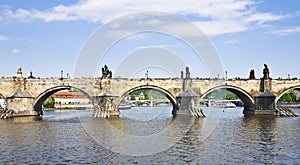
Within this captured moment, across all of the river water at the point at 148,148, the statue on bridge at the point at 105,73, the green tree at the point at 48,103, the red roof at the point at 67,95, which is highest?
the statue on bridge at the point at 105,73

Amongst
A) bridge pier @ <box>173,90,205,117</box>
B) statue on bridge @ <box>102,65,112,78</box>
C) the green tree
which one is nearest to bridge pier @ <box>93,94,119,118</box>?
statue on bridge @ <box>102,65,112,78</box>

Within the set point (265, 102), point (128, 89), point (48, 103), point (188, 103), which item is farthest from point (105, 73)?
point (48, 103)

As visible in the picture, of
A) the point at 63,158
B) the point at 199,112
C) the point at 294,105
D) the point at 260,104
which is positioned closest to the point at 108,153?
the point at 63,158

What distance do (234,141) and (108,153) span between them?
833 centimetres

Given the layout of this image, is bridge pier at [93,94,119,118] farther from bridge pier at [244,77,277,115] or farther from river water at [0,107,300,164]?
bridge pier at [244,77,277,115]

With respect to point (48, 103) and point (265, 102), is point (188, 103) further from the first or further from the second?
point (48, 103)

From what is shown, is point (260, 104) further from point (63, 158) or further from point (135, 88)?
point (63, 158)

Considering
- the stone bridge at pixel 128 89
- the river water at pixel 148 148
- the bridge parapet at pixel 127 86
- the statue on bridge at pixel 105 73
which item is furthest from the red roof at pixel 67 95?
the river water at pixel 148 148

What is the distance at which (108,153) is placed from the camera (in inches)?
721

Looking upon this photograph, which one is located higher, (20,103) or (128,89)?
(128,89)

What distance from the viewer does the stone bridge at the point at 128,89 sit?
44.2 metres

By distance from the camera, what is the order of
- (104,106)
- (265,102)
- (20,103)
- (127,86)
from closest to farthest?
(104,106) < (20,103) < (127,86) < (265,102)

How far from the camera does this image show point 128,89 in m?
46.8

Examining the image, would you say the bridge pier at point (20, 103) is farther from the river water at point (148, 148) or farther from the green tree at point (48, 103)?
the green tree at point (48, 103)
